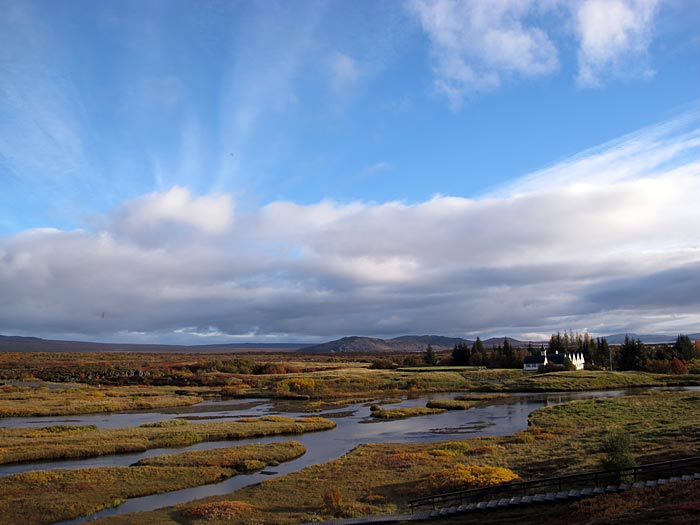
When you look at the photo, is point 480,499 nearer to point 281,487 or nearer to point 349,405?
point 281,487

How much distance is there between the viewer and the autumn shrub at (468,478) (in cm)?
2877

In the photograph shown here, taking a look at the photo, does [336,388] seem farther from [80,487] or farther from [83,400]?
[80,487]

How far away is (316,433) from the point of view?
55219 mm

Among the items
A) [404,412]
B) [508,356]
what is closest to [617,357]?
[508,356]

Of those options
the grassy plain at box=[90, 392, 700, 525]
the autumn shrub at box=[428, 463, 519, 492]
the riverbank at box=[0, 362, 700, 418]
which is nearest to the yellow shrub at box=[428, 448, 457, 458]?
the grassy plain at box=[90, 392, 700, 525]

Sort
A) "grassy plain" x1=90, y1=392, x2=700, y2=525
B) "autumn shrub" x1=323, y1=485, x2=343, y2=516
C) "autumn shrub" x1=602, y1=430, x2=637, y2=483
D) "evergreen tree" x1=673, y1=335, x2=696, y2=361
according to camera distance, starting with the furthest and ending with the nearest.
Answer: "evergreen tree" x1=673, y1=335, x2=696, y2=361 → "grassy plain" x1=90, y1=392, x2=700, y2=525 → "autumn shrub" x1=323, y1=485, x2=343, y2=516 → "autumn shrub" x1=602, y1=430, x2=637, y2=483

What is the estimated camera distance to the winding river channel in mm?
34594

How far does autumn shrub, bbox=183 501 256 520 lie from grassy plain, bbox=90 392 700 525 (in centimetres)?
16

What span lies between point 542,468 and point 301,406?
5289 centimetres

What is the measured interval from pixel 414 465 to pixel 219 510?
1467cm

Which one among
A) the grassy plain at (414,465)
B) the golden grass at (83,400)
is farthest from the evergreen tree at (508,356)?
the grassy plain at (414,465)

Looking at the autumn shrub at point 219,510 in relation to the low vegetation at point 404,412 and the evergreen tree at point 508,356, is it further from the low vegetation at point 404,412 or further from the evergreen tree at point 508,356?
the evergreen tree at point 508,356

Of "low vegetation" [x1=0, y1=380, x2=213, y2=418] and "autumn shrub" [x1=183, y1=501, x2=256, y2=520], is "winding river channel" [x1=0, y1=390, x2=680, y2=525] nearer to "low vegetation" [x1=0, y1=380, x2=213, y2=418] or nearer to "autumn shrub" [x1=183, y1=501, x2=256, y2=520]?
"autumn shrub" [x1=183, y1=501, x2=256, y2=520]

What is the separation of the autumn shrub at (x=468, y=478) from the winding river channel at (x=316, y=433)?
37.3ft
